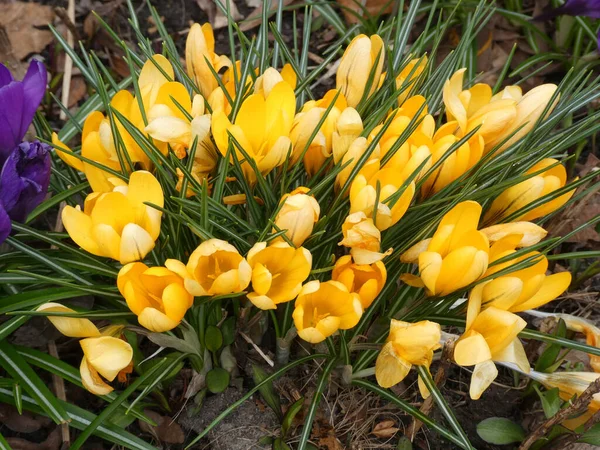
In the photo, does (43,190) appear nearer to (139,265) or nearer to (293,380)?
(139,265)

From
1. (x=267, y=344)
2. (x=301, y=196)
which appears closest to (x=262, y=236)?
(x=301, y=196)

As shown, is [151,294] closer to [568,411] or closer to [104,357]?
[104,357]

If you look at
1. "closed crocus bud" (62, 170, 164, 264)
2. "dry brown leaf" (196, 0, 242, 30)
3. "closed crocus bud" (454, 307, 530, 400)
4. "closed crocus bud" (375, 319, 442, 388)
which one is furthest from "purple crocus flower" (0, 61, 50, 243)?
"dry brown leaf" (196, 0, 242, 30)

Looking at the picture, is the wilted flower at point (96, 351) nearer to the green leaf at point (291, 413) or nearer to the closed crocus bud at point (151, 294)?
the closed crocus bud at point (151, 294)

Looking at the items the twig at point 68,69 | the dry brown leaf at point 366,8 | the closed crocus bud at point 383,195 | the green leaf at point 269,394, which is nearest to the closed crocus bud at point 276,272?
the closed crocus bud at point 383,195

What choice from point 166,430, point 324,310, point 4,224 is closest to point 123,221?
point 4,224
